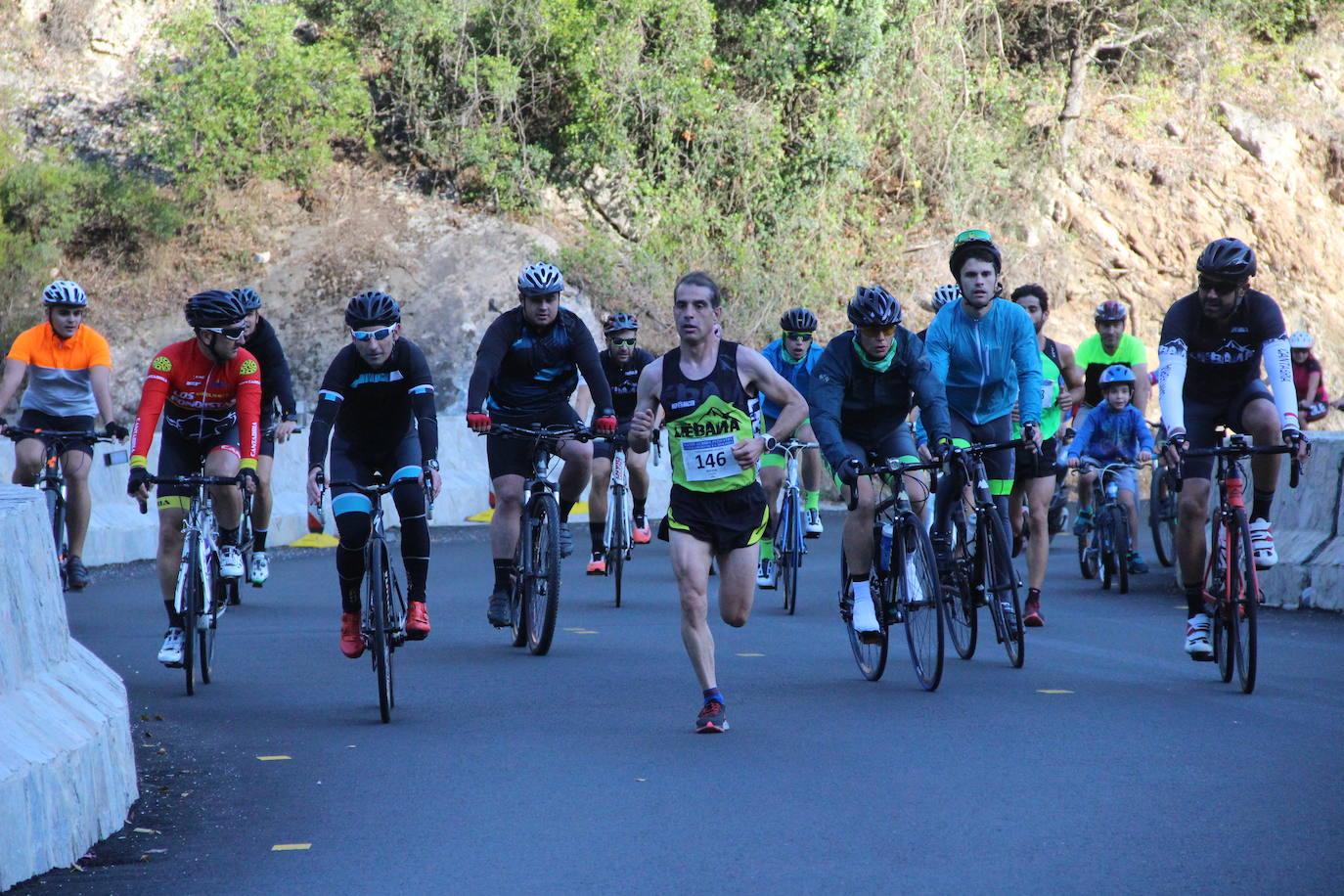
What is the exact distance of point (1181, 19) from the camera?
39000 mm

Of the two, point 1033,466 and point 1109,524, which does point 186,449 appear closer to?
point 1033,466

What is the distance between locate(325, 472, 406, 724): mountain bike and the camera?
8.32m

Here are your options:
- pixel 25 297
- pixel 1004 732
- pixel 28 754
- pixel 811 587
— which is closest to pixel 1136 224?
pixel 25 297

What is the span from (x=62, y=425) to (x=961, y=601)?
25.4 feet

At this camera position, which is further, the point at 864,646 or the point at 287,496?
the point at 287,496

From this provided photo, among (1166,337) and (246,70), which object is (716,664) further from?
(246,70)

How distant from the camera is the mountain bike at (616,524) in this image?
1388 cm

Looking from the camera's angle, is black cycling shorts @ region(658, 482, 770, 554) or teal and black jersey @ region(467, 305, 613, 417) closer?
black cycling shorts @ region(658, 482, 770, 554)

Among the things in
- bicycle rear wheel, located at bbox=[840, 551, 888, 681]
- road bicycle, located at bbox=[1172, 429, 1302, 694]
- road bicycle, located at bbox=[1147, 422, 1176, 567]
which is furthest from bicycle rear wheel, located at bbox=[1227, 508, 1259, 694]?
road bicycle, located at bbox=[1147, 422, 1176, 567]

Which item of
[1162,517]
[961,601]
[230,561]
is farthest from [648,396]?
[1162,517]

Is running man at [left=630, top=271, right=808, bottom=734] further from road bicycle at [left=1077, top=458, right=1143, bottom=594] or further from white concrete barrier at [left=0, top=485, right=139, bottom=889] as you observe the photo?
road bicycle at [left=1077, top=458, right=1143, bottom=594]

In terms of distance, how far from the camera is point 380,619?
8.31 m

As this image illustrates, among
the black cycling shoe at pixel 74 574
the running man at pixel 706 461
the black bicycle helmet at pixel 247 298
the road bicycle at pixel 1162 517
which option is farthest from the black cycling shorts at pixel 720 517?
the road bicycle at pixel 1162 517

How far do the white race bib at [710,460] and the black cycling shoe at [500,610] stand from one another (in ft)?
9.95
